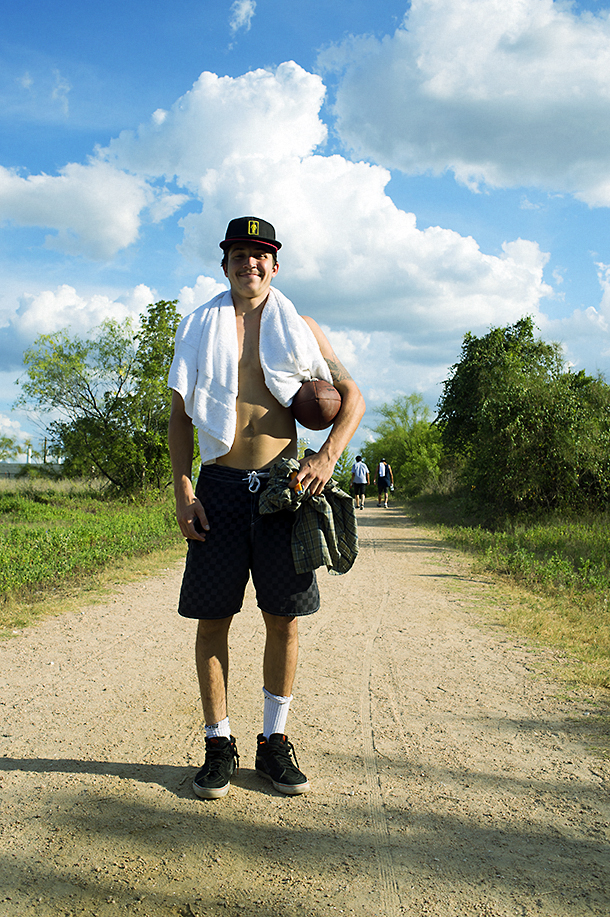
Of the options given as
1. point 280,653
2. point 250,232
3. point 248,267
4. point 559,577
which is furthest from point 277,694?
point 559,577

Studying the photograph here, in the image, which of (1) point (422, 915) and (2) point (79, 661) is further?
(2) point (79, 661)

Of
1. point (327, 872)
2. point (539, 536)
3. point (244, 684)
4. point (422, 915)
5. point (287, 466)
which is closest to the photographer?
point (422, 915)

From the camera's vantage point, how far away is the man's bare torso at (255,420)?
10.1 ft

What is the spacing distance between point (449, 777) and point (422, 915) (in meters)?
0.98

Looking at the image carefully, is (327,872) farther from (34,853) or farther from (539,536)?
(539,536)

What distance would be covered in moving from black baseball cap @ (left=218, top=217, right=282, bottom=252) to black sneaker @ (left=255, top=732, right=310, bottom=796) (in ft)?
7.46

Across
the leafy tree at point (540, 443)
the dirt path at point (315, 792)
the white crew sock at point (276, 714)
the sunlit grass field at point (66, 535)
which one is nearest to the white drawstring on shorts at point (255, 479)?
the white crew sock at point (276, 714)

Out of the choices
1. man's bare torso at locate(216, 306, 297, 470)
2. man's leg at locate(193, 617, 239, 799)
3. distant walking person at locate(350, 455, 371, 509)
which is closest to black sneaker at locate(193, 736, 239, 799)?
man's leg at locate(193, 617, 239, 799)

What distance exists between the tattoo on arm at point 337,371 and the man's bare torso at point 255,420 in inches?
11.1

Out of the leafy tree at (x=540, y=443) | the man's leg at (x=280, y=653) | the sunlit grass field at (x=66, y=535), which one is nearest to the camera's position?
the man's leg at (x=280, y=653)

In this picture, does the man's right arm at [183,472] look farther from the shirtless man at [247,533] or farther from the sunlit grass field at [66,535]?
the sunlit grass field at [66,535]

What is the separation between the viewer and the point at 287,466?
287 cm

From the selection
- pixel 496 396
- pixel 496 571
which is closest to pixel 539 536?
pixel 496 571

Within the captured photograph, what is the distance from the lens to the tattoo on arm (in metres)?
3.18
